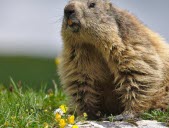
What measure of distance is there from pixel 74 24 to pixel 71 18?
98mm

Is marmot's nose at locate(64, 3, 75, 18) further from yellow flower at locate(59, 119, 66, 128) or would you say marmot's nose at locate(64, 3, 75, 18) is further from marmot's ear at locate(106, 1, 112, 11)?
yellow flower at locate(59, 119, 66, 128)

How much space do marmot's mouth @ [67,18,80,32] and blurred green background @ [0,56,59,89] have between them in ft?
29.2

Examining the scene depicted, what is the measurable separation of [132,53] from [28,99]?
163cm

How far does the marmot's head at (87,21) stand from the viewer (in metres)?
9.27

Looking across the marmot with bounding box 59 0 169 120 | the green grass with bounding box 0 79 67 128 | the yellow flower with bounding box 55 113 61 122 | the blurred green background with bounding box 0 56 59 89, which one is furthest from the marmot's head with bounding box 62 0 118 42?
the blurred green background with bounding box 0 56 59 89

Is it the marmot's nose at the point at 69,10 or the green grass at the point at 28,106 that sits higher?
the marmot's nose at the point at 69,10

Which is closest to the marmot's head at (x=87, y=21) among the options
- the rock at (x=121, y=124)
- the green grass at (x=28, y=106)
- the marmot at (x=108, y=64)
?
the marmot at (x=108, y=64)

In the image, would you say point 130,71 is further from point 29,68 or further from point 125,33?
point 29,68

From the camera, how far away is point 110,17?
974 cm

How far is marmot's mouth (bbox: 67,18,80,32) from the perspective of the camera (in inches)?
364

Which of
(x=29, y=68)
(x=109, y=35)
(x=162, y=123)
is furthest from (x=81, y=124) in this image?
(x=29, y=68)

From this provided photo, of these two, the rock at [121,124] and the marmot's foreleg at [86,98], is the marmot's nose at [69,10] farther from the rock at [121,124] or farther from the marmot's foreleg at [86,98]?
the rock at [121,124]

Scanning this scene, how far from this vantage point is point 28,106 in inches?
366

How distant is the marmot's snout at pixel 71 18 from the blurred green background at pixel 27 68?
29.2 ft
